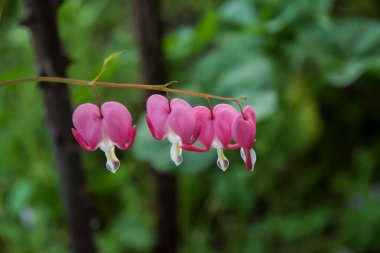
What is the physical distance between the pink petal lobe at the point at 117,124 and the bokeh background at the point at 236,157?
648 millimetres

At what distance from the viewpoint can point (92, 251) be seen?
107 centimetres

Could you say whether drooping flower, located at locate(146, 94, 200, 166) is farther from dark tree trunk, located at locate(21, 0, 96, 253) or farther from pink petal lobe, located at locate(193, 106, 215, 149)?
dark tree trunk, located at locate(21, 0, 96, 253)

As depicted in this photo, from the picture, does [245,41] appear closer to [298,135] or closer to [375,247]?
[298,135]

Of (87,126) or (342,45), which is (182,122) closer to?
(87,126)

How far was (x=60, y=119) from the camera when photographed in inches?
38.2

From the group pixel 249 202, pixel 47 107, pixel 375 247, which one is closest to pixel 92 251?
pixel 47 107

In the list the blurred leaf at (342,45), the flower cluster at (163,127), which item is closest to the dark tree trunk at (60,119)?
the flower cluster at (163,127)

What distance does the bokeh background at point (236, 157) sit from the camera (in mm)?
1447

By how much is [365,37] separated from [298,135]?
0.31 m

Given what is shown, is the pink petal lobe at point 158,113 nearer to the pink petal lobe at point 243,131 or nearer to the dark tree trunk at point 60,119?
the pink petal lobe at point 243,131

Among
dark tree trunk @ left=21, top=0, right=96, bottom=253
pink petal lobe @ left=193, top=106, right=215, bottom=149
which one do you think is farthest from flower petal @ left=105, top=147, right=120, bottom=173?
dark tree trunk @ left=21, top=0, right=96, bottom=253

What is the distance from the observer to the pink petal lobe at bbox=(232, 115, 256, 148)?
2.15 ft

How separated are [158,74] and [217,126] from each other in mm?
713

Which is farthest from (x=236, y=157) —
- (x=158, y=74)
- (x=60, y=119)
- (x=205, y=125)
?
(x=205, y=125)
